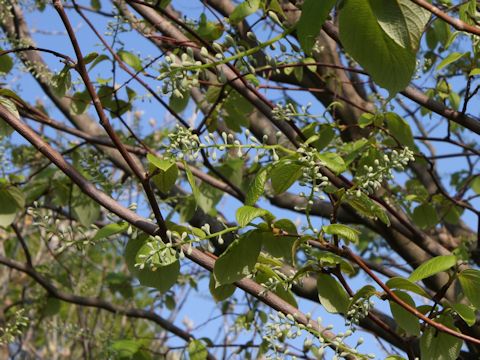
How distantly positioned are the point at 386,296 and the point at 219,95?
90 cm

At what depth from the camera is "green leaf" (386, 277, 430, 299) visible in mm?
1187

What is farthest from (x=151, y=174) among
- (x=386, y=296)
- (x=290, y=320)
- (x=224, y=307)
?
(x=224, y=307)

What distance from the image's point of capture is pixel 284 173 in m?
1.21

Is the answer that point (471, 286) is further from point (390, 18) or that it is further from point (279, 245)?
point (390, 18)

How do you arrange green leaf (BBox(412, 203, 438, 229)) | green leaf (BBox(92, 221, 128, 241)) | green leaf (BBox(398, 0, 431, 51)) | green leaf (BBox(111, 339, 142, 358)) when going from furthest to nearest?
green leaf (BBox(412, 203, 438, 229)) → green leaf (BBox(111, 339, 142, 358)) → green leaf (BBox(92, 221, 128, 241)) → green leaf (BBox(398, 0, 431, 51))

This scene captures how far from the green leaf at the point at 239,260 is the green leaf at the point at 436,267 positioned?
264mm

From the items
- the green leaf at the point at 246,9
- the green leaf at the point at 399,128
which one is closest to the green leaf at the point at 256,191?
the green leaf at the point at 246,9

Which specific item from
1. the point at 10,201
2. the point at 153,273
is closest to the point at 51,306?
the point at 10,201

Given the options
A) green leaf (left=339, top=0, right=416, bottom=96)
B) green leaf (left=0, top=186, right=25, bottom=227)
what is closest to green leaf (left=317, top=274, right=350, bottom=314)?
green leaf (left=339, top=0, right=416, bottom=96)

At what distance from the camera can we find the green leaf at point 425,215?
90.0 inches

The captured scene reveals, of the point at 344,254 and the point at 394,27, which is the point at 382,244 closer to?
the point at 344,254

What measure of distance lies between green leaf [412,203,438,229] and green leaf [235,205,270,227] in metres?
1.29

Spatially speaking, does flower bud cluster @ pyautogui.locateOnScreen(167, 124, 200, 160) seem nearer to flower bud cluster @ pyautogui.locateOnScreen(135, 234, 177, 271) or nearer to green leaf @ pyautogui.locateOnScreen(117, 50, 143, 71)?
flower bud cluster @ pyautogui.locateOnScreen(135, 234, 177, 271)

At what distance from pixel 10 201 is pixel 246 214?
1.09 meters
